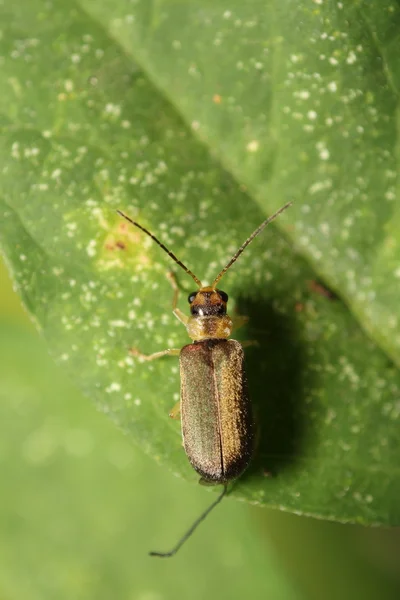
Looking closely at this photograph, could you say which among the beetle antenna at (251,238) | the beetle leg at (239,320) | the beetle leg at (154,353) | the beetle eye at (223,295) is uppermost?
the beetle antenna at (251,238)

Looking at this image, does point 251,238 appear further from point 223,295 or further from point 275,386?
point 275,386

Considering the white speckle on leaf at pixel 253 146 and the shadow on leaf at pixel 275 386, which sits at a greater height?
the white speckle on leaf at pixel 253 146

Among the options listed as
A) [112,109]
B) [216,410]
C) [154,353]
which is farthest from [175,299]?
[112,109]

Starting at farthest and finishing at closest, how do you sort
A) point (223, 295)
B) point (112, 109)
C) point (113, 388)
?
point (223, 295) → point (112, 109) → point (113, 388)

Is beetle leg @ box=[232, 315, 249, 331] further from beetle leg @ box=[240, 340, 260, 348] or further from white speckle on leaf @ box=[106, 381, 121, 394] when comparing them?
white speckle on leaf @ box=[106, 381, 121, 394]

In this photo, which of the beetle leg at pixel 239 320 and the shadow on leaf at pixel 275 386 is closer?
the shadow on leaf at pixel 275 386

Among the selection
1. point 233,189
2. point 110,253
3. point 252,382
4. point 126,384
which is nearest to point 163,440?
point 126,384

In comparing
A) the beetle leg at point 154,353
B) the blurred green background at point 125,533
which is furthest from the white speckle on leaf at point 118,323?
the blurred green background at point 125,533

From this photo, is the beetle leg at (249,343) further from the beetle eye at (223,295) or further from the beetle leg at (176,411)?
the beetle leg at (176,411)
